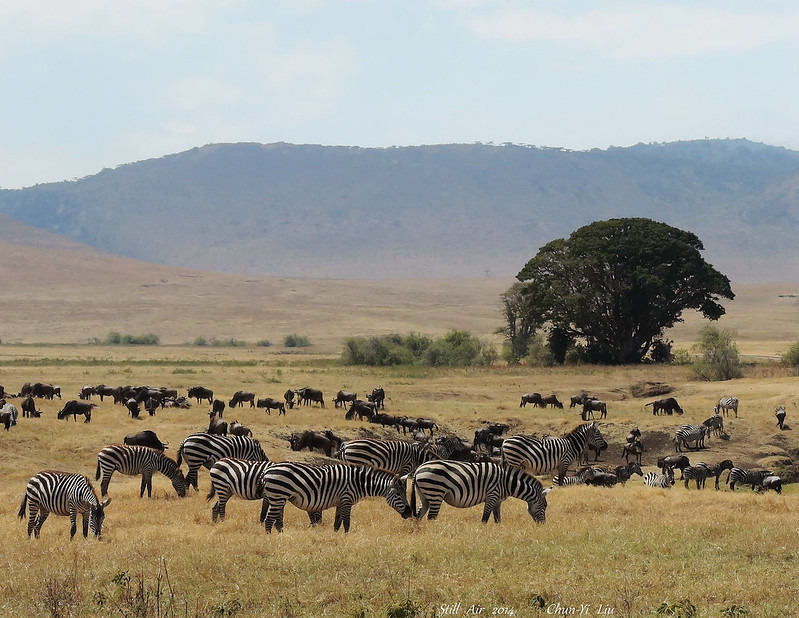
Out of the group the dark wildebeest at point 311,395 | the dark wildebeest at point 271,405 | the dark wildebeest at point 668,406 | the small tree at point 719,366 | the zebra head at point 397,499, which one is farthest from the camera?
the small tree at point 719,366

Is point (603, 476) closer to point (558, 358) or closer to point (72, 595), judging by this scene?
point (72, 595)

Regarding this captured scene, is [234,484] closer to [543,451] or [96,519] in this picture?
[96,519]

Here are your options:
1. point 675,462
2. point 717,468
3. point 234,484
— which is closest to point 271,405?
point 675,462

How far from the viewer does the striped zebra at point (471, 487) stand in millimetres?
16531

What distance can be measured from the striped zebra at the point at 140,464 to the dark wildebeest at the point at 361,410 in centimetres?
1471

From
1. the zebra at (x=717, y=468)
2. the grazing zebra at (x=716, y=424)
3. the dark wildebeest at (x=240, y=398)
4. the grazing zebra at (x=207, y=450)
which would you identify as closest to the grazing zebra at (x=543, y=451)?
the zebra at (x=717, y=468)

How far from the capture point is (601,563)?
13.0 meters

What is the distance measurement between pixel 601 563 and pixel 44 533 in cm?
1017

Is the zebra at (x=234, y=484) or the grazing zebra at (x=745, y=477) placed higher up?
the zebra at (x=234, y=484)

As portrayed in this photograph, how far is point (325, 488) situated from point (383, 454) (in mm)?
5850

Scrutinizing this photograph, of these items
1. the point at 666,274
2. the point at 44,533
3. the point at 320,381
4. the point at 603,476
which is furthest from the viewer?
the point at 666,274

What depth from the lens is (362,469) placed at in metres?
16.5

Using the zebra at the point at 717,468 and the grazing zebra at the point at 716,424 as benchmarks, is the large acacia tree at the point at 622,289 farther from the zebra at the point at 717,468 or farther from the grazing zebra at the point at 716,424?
the zebra at the point at 717,468

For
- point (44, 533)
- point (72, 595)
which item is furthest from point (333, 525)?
point (72, 595)
